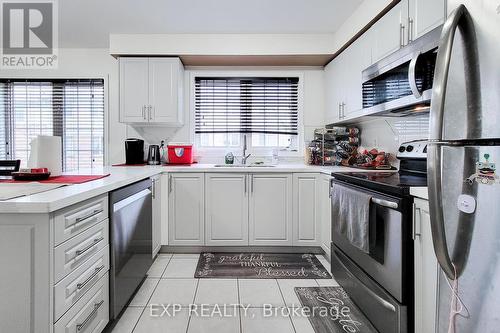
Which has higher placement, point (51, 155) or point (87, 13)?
point (87, 13)

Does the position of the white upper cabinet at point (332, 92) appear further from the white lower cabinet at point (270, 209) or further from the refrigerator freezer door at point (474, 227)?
the refrigerator freezer door at point (474, 227)

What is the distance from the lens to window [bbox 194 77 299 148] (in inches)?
147

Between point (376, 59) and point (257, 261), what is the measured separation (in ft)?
6.92

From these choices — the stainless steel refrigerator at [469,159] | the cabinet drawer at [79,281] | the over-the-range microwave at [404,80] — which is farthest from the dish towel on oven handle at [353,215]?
the cabinet drawer at [79,281]

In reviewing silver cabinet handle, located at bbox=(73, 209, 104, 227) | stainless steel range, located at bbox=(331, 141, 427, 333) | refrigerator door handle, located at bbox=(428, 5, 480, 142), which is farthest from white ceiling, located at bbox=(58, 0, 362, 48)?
refrigerator door handle, located at bbox=(428, 5, 480, 142)

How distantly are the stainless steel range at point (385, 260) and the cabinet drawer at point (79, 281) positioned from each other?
4.90 feet

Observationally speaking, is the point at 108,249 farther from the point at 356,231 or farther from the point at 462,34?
the point at 462,34

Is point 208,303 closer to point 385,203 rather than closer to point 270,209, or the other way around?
point 270,209

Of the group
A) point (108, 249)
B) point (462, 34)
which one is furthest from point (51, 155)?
point (462, 34)

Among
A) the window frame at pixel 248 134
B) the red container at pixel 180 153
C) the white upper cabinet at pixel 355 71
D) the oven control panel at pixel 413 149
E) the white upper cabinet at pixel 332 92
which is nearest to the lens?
the oven control panel at pixel 413 149

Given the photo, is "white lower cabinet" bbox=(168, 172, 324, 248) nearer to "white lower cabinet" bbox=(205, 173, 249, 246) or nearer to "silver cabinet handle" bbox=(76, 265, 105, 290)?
"white lower cabinet" bbox=(205, 173, 249, 246)

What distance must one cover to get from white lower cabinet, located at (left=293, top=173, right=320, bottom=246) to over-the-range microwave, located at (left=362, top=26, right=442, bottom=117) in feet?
2.99

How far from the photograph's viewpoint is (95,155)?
12.3 ft

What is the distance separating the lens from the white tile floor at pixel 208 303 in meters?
1.80
